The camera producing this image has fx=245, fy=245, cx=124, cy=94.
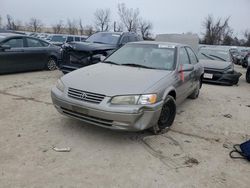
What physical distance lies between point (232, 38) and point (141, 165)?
59489mm

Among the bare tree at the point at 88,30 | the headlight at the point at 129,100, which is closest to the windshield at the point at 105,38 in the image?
the headlight at the point at 129,100

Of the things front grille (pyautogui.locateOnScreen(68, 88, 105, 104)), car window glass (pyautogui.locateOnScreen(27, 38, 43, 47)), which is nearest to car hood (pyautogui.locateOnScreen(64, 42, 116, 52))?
car window glass (pyautogui.locateOnScreen(27, 38, 43, 47))

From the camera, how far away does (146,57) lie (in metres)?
4.82

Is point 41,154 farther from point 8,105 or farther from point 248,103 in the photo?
point 248,103

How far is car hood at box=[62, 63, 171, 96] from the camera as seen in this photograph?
3602 mm

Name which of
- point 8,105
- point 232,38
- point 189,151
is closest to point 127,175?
point 189,151

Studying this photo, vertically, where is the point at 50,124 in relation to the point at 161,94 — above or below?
below

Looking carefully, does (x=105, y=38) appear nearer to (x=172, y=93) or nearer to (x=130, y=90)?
(x=172, y=93)

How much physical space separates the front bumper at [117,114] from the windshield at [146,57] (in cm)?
113

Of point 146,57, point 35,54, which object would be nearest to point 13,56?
point 35,54

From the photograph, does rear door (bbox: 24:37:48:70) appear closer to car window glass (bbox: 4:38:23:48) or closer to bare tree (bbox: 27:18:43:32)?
car window glass (bbox: 4:38:23:48)

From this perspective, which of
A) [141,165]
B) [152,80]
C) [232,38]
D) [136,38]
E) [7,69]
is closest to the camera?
[141,165]

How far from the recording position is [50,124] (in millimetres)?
4352

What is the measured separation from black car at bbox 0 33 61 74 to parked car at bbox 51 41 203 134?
484 cm
